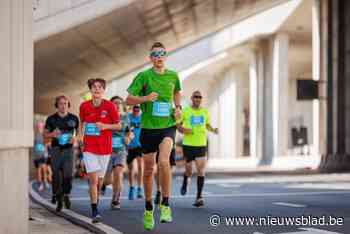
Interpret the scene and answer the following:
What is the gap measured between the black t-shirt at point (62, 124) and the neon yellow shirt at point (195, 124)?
185cm

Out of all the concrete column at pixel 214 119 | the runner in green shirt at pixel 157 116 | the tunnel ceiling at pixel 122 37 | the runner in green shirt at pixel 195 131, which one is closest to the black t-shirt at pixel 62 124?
the runner in green shirt at pixel 195 131

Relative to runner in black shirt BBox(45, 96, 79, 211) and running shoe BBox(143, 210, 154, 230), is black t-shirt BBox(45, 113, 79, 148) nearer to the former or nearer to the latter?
runner in black shirt BBox(45, 96, 79, 211)

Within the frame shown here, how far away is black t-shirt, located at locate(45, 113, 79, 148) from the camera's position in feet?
38.0

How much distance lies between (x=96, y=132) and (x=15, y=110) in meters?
2.21

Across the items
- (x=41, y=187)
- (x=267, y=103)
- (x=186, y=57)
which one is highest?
(x=186, y=57)

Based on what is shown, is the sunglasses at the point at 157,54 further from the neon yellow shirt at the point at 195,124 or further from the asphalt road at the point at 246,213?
the neon yellow shirt at the point at 195,124

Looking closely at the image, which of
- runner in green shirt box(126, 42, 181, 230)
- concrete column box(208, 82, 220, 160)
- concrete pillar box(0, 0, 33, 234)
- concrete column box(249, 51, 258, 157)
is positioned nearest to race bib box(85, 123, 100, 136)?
runner in green shirt box(126, 42, 181, 230)

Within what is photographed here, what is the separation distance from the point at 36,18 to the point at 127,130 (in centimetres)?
1015

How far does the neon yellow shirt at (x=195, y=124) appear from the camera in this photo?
1252 centimetres

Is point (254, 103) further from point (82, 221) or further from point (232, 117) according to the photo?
point (82, 221)

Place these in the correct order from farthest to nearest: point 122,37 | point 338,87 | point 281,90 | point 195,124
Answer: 1. point 281,90
2. point 122,37
3. point 338,87
4. point 195,124

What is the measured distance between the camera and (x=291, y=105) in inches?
2908

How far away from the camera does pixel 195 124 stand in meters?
12.5

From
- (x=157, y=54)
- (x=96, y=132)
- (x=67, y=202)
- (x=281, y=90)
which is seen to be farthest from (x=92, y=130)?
(x=281, y=90)
